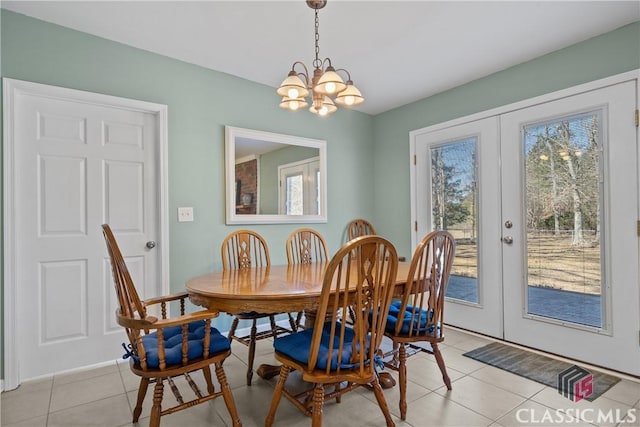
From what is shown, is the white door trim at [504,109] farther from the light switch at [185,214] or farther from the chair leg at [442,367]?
the light switch at [185,214]

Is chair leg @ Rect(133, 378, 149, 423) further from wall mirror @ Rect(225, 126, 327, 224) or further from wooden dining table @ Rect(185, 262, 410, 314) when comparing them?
wall mirror @ Rect(225, 126, 327, 224)

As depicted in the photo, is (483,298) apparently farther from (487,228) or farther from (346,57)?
(346,57)

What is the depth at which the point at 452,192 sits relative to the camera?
3443mm

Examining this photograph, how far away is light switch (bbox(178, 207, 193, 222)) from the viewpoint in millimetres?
2859

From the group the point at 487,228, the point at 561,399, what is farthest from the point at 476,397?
the point at 487,228

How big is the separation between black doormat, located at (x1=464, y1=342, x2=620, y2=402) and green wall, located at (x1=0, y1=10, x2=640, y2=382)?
4.57ft

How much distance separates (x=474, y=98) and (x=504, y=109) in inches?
13.7

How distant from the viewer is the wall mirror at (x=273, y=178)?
124 inches

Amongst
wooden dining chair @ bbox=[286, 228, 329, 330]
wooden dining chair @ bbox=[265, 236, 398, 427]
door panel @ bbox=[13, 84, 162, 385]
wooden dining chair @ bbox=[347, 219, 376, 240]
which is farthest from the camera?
wooden dining chair @ bbox=[347, 219, 376, 240]

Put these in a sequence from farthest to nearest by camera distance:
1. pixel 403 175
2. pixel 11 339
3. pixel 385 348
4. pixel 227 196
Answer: pixel 403 175 < pixel 227 196 < pixel 385 348 < pixel 11 339

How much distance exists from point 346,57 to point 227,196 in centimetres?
155

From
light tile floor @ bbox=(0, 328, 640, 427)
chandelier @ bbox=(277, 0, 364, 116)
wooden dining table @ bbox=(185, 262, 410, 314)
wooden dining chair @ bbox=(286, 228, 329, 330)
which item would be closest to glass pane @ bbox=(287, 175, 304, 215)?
wooden dining chair @ bbox=(286, 228, 329, 330)

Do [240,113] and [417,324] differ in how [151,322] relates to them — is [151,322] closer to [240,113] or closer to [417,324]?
[417,324]

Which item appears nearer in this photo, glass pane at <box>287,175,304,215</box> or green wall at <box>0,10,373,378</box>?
green wall at <box>0,10,373,378</box>
